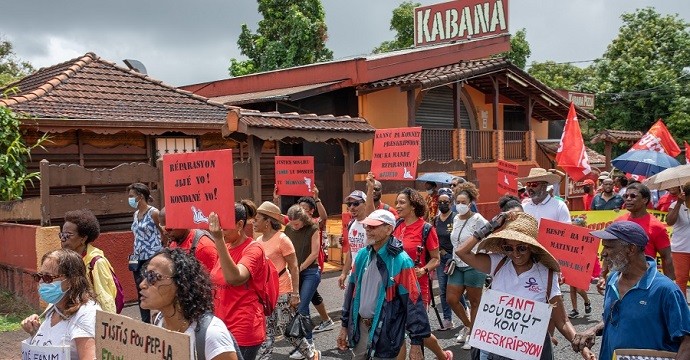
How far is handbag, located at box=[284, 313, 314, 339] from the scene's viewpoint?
6719 mm

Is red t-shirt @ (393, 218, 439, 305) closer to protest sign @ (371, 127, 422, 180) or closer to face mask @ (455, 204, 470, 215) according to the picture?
face mask @ (455, 204, 470, 215)

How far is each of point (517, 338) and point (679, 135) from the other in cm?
2996

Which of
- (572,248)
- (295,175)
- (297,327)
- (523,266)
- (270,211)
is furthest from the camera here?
(295,175)

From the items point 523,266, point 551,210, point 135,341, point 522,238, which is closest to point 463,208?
point 551,210

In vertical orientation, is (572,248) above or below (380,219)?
below

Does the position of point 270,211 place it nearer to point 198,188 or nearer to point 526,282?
point 198,188

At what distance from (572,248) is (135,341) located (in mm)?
3886

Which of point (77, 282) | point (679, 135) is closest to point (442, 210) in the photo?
point (77, 282)

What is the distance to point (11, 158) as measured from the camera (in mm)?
10750

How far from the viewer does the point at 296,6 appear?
30500mm

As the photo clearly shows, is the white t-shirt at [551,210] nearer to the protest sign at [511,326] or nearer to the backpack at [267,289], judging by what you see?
the protest sign at [511,326]

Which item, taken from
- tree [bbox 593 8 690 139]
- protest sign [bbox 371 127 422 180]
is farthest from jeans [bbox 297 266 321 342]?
tree [bbox 593 8 690 139]

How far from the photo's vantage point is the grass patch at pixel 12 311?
8656 millimetres

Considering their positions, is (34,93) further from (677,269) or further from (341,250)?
(677,269)
